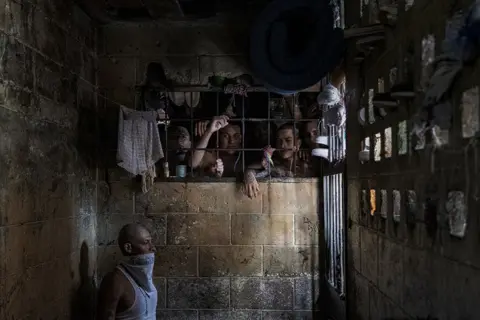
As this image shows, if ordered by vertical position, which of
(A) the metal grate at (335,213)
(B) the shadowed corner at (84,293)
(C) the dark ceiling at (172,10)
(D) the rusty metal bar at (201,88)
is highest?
(C) the dark ceiling at (172,10)

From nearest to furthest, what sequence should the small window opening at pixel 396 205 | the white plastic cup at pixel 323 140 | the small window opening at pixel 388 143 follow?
the small window opening at pixel 396 205
the small window opening at pixel 388 143
the white plastic cup at pixel 323 140

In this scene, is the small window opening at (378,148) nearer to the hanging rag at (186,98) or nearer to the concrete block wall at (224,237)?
the concrete block wall at (224,237)

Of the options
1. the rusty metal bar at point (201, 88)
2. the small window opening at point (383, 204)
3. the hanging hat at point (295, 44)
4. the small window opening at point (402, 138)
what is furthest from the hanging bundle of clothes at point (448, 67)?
the rusty metal bar at point (201, 88)

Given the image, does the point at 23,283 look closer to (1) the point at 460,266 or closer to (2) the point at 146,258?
(2) the point at 146,258

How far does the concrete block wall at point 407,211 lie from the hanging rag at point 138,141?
2.21 meters

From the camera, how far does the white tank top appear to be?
14.1 ft

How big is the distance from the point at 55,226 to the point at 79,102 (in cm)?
131

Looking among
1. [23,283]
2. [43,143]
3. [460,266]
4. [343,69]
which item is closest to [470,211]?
[460,266]

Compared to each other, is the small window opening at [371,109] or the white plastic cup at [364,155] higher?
the small window opening at [371,109]

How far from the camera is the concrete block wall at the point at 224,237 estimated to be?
565 cm

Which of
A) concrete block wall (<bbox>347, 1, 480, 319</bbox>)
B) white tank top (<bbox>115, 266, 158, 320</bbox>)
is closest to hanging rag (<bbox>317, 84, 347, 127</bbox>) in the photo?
concrete block wall (<bbox>347, 1, 480, 319</bbox>)

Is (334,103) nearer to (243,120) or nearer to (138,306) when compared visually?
(243,120)

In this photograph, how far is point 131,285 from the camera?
4332 mm

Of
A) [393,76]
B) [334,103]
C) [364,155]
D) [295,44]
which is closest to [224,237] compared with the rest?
[334,103]
